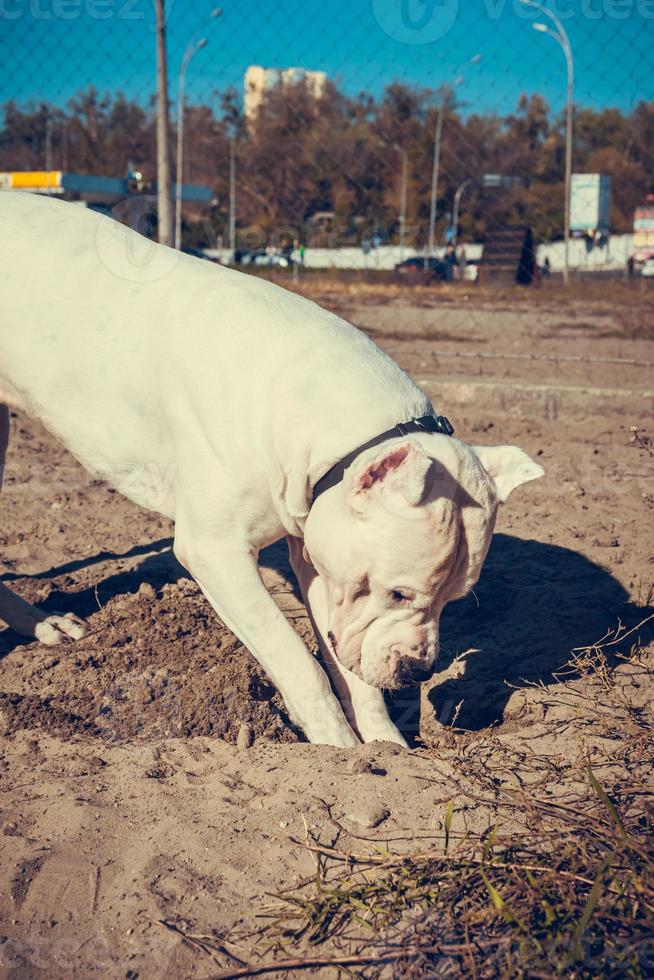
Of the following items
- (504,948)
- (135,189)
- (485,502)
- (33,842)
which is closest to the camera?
(504,948)

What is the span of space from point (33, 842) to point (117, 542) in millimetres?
2487

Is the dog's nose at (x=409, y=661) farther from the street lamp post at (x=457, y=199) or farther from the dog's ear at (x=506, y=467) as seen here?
the street lamp post at (x=457, y=199)

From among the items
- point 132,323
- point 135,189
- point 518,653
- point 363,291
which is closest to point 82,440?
point 132,323

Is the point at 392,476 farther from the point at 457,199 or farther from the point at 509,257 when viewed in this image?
the point at 457,199

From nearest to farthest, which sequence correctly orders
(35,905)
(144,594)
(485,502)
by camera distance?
(35,905)
(485,502)
(144,594)

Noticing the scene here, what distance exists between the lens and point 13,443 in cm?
616

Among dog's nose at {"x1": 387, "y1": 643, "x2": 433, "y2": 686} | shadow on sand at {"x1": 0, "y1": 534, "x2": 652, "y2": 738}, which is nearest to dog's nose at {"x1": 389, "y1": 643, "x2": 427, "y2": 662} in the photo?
dog's nose at {"x1": 387, "y1": 643, "x2": 433, "y2": 686}

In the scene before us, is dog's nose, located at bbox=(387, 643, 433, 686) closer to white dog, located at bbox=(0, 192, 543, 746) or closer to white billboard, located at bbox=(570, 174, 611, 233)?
white dog, located at bbox=(0, 192, 543, 746)

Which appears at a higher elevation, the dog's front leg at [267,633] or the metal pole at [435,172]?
the metal pole at [435,172]

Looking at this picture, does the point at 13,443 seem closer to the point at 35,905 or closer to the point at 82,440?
the point at 82,440

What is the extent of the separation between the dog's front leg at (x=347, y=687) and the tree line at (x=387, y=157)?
271 inches

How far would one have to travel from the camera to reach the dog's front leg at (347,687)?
3037mm

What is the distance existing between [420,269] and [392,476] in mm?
19487

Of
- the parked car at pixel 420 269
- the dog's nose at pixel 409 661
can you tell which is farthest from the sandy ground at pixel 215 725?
the parked car at pixel 420 269
